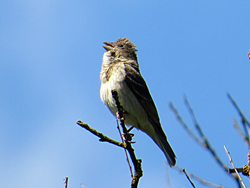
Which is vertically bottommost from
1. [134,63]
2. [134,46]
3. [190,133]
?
[190,133]

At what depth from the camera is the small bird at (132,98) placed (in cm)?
759

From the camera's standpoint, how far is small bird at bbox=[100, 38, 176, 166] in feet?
24.9

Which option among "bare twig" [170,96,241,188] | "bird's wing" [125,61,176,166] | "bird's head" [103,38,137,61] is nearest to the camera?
"bare twig" [170,96,241,188]

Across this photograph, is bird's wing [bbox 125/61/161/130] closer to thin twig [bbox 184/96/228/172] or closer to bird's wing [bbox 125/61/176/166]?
bird's wing [bbox 125/61/176/166]

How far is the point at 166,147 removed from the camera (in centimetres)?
789

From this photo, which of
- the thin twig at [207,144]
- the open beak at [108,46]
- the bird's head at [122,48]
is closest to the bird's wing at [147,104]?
the bird's head at [122,48]

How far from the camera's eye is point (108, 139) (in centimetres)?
484

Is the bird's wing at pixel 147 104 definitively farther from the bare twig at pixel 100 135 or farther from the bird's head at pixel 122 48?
the bare twig at pixel 100 135

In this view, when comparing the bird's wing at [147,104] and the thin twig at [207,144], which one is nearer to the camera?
the thin twig at [207,144]

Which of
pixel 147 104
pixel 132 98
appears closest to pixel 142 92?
pixel 147 104

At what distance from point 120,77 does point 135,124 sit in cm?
91

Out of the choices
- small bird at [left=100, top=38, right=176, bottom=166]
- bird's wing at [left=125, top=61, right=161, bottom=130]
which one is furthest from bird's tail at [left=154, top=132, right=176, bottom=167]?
bird's wing at [left=125, top=61, right=161, bottom=130]

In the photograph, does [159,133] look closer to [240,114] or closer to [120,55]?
[120,55]

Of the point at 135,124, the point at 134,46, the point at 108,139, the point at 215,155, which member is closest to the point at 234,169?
the point at 215,155
